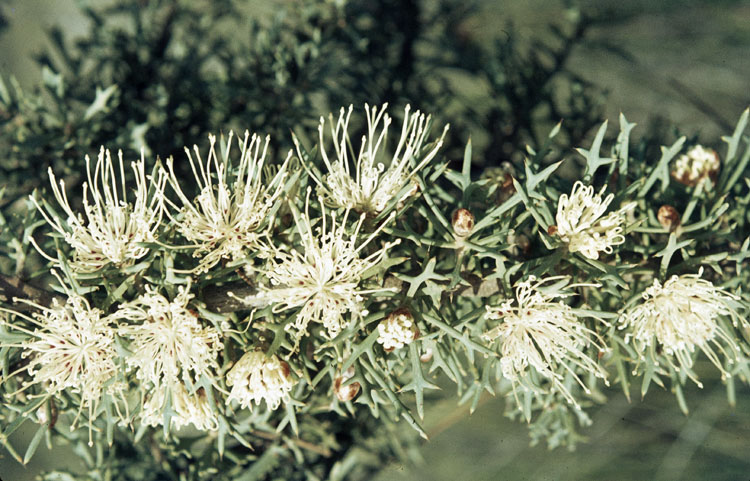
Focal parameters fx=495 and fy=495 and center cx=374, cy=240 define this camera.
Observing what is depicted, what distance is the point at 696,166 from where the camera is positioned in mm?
691

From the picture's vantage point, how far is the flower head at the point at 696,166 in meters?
0.69

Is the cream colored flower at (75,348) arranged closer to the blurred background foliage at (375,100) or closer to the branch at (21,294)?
the branch at (21,294)

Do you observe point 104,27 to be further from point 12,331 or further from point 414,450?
point 414,450

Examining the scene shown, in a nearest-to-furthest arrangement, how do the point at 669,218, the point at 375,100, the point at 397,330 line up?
the point at 397,330 < the point at 669,218 < the point at 375,100

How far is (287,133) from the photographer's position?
0.95 metres

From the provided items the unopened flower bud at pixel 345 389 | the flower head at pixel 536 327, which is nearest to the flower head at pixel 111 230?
the unopened flower bud at pixel 345 389

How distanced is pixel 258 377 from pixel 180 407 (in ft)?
0.40

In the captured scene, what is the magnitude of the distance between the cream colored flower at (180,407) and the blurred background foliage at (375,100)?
451mm

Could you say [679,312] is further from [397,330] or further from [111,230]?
[111,230]

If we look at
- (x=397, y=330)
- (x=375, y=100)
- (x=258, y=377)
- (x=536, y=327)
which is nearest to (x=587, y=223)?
(x=536, y=327)

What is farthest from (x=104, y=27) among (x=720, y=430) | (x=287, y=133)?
(x=720, y=430)

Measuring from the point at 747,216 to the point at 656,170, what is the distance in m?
0.19

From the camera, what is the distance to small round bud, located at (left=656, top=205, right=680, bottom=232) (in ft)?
2.01

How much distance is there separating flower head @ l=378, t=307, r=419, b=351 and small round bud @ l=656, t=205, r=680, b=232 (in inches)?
13.7
